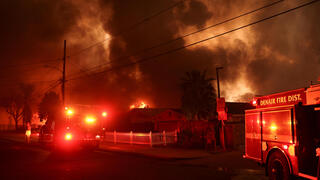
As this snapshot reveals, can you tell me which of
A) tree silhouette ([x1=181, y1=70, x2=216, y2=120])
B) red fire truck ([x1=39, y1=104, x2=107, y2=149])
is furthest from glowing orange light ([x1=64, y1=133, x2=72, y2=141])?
tree silhouette ([x1=181, y1=70, x2=216, y2=120])

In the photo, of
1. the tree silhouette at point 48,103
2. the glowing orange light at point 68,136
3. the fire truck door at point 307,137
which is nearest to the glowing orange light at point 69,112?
the glowing orange light at point 68,136

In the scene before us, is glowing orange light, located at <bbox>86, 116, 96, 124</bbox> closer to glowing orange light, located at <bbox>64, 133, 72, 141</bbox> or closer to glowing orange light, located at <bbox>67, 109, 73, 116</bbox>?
glowing orange light, located at <bbox>67, 109, 73, 116</bbox>

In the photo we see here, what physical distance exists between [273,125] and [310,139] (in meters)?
1.19

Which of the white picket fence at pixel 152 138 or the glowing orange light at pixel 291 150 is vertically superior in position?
the glowing orange light at pixel 291 150

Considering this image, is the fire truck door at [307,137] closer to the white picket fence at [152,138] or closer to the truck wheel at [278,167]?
the truck wheel at [278,167]

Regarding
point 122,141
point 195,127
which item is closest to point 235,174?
point 195,127

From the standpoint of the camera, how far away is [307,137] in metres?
7.24

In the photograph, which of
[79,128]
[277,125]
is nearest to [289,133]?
[277,125]

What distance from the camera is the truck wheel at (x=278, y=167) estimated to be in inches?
298

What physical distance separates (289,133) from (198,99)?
150 feet

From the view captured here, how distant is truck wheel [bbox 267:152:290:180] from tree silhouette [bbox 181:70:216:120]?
145 ft

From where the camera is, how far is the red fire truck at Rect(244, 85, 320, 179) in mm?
7164

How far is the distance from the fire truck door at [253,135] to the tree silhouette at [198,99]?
42.6 meters

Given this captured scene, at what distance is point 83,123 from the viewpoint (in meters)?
18.8
